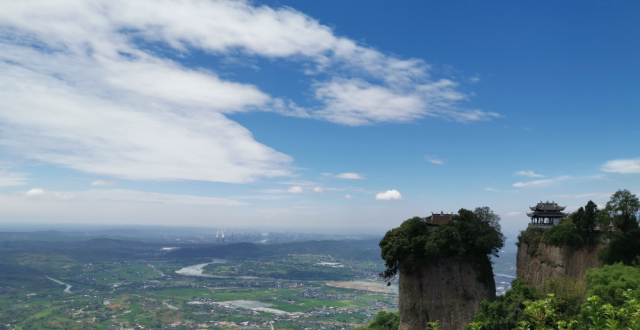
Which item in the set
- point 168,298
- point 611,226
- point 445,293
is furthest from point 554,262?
point 168,298

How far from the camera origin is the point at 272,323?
96.9m

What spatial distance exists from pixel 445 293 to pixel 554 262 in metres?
7.72

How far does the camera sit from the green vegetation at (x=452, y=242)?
90.0 feet

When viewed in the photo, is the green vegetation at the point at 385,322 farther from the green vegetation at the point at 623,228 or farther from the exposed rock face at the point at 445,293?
the green vegetation at the point at 623,228

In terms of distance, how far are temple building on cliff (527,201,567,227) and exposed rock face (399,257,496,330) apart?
20.5 ft

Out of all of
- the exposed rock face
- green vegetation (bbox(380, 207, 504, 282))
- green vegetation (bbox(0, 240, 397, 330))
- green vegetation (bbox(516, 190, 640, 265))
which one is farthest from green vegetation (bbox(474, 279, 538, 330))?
green vegetation (bbox(0, 240, 397, 330))

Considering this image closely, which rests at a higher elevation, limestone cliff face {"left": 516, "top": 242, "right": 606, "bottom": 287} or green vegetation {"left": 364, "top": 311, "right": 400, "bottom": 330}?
limestone cliff face {"left": 516, "top": 242, "right": 606, "bottom": 287}

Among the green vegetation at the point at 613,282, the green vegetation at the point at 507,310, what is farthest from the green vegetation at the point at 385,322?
the green vegetation at the point at 613,282

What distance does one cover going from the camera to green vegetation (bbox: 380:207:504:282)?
27.4 metres

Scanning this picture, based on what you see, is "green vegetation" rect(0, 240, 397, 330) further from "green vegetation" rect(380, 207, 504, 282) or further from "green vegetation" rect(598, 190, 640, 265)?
"green vegetation" rect(598, 190, 640, 265)

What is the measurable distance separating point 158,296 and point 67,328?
41278 millimetres

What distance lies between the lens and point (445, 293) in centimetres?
2731

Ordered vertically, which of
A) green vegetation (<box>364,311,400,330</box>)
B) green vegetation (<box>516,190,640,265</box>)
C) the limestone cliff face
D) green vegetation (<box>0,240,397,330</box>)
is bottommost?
green vegetation (<box>0,240,397,330</box>)

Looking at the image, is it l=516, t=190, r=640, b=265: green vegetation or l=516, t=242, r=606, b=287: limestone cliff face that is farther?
l=516, t=242, r=606, b=287: limestone cliff face
